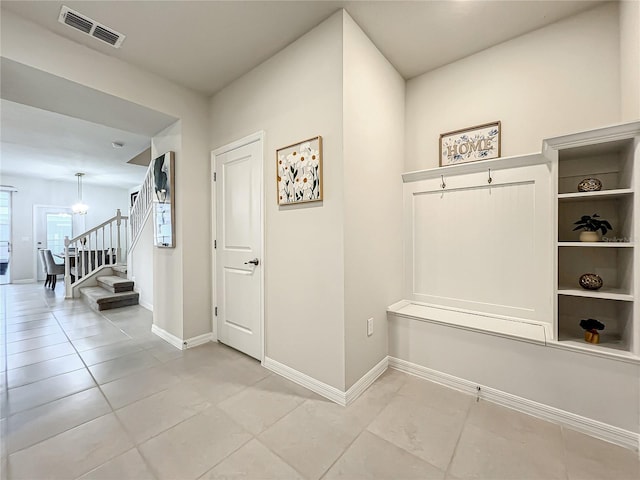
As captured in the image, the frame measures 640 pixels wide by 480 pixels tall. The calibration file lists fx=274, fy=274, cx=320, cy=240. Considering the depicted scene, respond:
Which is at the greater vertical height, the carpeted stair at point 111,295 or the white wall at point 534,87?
the white wall at point 534,87

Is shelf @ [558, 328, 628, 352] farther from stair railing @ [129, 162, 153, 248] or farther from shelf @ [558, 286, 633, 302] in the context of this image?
stair railing @ [129, 162, 153, 248]

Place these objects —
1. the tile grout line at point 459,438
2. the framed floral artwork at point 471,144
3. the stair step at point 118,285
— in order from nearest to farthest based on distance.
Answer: the tile grout line at point 459,438
the framed floral artwork at point 471,144
the stair step at point 118,285

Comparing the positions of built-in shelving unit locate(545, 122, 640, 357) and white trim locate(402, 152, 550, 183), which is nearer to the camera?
built-in shelving unit locate(545, 122, 640, 357)

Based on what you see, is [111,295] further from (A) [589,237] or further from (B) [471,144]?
(A) [589,237]

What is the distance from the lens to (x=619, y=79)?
180 centimetres

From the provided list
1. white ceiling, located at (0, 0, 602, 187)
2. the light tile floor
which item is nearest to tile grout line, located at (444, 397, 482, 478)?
the light tile floor

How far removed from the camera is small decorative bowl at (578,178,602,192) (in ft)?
5.57

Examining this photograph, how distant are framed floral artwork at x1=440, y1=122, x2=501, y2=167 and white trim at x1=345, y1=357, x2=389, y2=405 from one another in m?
1.83

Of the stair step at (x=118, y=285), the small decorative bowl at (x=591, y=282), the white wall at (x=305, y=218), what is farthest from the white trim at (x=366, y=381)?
the stair step at (x=118, y=285)

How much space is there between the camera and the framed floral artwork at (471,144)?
2223 millimetres

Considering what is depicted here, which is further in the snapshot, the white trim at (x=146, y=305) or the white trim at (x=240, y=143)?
the white trim at (x=146, y=305)

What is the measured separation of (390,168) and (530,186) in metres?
1.05

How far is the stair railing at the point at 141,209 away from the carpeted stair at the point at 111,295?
75 centimetres

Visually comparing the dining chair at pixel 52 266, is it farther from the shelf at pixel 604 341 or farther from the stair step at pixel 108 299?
the shelf at pixel 604 341
